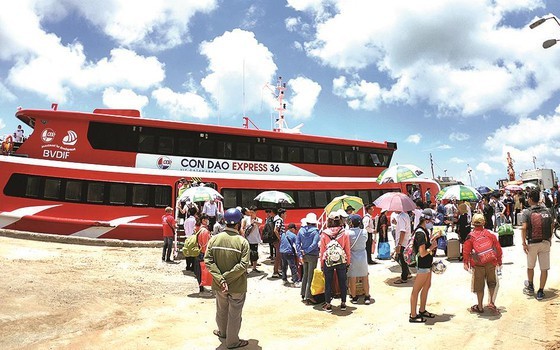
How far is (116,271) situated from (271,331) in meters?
5.50

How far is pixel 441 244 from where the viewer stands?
1080 cm

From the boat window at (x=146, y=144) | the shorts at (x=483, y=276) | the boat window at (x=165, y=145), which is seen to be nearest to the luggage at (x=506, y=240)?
the shorts at (x=483, y=276)

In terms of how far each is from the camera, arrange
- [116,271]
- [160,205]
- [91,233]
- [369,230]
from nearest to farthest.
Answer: [116,271], [369,230], [91,233], [160,205]

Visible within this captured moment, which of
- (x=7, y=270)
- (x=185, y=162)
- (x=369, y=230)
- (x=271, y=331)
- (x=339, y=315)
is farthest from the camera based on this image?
(x=185, y=162)

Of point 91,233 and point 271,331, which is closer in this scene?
point 271,331

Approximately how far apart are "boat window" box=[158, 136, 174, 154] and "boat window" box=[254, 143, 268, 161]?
149 inches

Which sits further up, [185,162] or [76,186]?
[185,162]

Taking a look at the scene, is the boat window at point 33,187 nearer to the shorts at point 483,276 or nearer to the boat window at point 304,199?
the boat window at point 304,199

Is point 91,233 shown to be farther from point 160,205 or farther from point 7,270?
point 7,270

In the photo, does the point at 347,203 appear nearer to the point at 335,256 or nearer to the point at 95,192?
the point at 335,256

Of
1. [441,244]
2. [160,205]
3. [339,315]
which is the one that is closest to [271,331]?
[339,315]

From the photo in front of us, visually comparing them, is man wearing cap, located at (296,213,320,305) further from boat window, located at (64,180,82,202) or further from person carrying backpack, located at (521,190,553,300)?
boat window, located at (64,180,82,202)

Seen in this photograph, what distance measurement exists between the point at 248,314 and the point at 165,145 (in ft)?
31.9

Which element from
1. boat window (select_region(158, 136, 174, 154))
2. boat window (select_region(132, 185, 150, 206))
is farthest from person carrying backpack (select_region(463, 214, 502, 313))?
boat window (select_region(158, 136, 174, 154))
